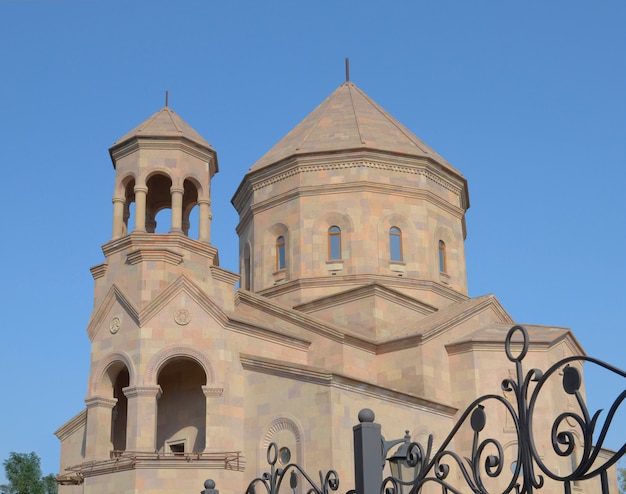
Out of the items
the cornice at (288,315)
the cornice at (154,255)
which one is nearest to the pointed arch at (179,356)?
the cornice at (154,255)

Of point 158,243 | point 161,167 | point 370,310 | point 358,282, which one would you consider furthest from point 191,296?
point 358,282

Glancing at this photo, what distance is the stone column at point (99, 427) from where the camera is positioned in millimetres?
18125

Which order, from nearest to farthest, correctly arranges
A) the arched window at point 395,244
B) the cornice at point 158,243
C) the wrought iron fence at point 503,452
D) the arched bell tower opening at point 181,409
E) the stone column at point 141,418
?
the wrought iron fence at point 503,452 → the stone column at point 141,418 → the cornice at point 158,243 → the arched bell tower opening at point 181,409 → the arched window at point 395,244

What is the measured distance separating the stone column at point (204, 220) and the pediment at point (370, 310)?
14.6ft

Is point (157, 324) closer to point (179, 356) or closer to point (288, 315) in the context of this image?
point (179, 356)

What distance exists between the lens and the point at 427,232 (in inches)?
965

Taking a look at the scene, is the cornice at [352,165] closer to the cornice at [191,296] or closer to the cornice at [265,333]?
the cornice at [265,333]

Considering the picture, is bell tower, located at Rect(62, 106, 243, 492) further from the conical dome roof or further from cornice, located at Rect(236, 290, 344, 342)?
the conical dome roof

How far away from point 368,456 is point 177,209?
45.5 ft

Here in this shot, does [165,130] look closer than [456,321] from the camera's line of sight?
Yes

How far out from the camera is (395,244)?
24297mm

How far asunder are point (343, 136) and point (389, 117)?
98.3 inches

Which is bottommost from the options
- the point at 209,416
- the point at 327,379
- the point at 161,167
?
the point at 209,416

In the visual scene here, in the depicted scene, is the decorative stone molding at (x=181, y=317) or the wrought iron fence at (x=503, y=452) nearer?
the wrought iron fence at (x=503, y=452)
